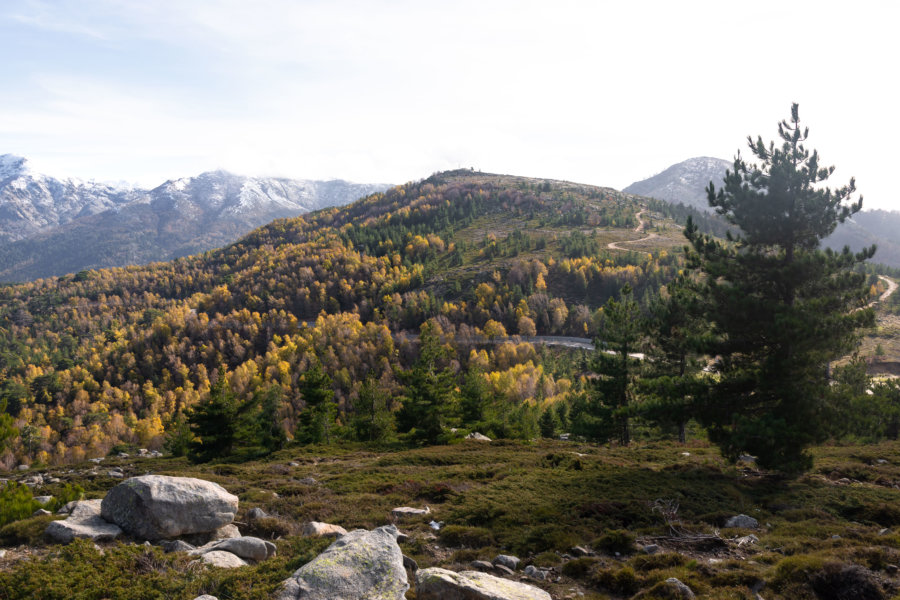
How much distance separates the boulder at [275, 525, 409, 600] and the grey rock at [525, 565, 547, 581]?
373 centimetres

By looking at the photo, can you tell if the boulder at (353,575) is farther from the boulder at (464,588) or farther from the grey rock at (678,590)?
the grey rock at (678,590)

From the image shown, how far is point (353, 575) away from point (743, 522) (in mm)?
13253

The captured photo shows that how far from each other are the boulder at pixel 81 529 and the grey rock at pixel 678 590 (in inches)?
583

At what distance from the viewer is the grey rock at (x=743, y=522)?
14.6 meters

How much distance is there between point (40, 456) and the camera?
285 feet

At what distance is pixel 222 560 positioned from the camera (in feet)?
36.1

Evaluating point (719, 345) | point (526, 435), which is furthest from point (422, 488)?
point (526, 435)

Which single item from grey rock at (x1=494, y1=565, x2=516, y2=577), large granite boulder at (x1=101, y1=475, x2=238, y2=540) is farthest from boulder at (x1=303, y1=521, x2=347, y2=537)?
grey rock at (x1=494, y1=565, x2=516, y2=577)

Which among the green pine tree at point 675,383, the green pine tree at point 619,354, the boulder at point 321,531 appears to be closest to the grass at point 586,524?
the boulder at point 321,531

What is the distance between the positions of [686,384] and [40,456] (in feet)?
381

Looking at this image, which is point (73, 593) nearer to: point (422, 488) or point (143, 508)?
point (143, 508)

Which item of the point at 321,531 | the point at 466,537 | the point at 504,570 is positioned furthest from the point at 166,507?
the point at 504,570

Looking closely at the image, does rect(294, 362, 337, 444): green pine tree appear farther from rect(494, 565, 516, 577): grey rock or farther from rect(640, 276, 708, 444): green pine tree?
rect(494, 565, 516, 577): grey rock

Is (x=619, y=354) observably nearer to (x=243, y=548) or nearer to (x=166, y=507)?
(x=243, y=548)
